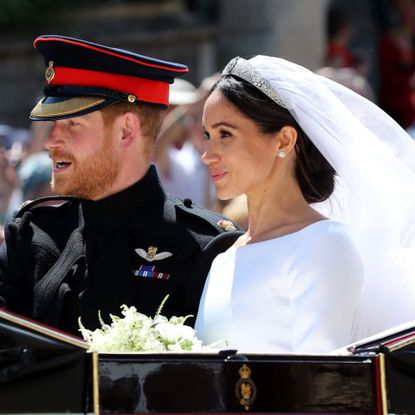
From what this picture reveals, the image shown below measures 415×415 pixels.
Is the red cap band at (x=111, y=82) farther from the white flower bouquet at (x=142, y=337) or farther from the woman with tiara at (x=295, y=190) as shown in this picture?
the white flower bouquet at (x=142, y=337)

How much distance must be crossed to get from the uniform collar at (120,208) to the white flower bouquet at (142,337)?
756 mm

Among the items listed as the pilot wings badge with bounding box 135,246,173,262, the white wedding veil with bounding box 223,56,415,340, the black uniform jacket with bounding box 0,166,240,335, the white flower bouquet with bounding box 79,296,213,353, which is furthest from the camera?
the pilot wings badge with bounding box 135,246,173,262

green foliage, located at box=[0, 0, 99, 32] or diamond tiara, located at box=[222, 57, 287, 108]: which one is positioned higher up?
green foliage, located at box=[0, 0, 99, 32]

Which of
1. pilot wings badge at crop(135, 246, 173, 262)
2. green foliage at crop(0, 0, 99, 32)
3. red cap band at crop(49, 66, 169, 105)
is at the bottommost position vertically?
pilot wings badge at crop(135, 246, 173, 262)

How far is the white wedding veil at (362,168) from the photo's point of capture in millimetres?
3840

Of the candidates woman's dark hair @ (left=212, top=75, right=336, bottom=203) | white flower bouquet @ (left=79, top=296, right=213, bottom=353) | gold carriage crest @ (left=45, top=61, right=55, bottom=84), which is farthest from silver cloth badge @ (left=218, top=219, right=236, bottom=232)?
white flower bouquet @ (left=79, top=296, right=213, bottom=353)

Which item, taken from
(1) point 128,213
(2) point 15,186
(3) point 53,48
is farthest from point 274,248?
(2) point 15,186

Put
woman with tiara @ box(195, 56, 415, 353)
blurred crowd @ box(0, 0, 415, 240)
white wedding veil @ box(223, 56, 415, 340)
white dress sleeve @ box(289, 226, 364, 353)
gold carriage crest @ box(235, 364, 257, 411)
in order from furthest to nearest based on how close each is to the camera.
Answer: blurred crowd @ box(0, 0, 415, 240), white wedding veil @ box(223, 56, 415, 340), woman with tiara @ box(195, 56, 415, 353), white dress sleeve @ box(289, 226, 364, 353), gold carriage crest @ box(235, 364, 257, 411)

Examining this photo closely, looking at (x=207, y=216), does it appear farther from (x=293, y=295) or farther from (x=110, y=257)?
(x=293, y=295)

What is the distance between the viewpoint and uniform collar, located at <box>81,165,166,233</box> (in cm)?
430

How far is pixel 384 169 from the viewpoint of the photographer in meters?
3.89

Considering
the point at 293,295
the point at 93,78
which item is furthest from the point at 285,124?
the point at 93,78

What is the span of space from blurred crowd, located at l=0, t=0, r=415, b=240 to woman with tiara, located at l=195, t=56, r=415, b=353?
1.93 ft

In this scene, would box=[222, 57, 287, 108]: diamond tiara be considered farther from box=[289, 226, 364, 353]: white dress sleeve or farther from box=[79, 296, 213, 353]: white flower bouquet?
box=[79, 296, 213, 353]: white flower bouquet
